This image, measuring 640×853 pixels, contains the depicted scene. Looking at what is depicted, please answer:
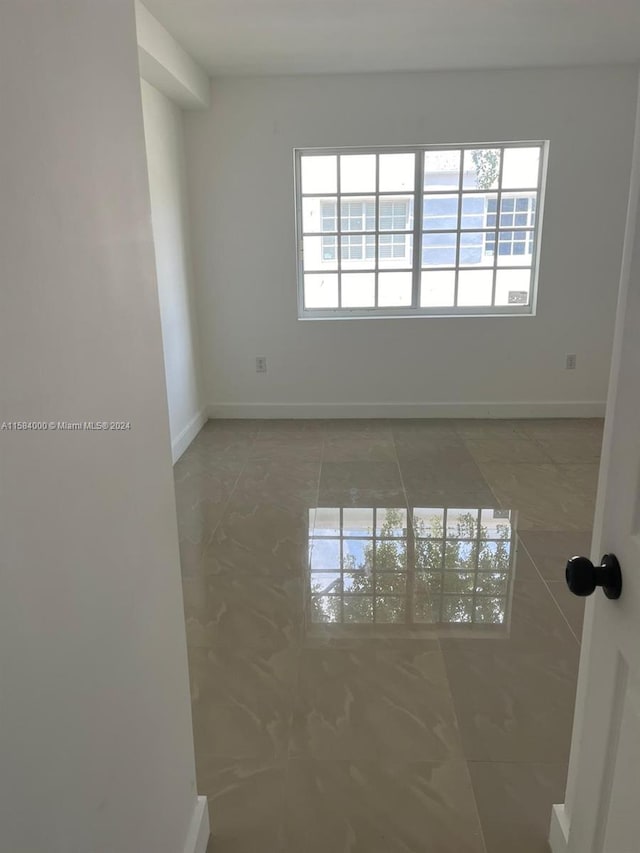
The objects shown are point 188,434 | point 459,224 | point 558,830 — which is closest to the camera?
point 558,830

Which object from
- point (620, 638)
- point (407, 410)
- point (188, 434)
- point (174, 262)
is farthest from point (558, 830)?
point (174, 262)

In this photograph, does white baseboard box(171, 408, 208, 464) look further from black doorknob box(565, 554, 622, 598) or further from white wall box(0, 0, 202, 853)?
black doorknob box(565, 554, 622, 598)

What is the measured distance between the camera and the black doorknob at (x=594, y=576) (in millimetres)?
837

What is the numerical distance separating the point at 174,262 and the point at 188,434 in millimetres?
1247

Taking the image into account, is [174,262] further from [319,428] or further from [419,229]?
[419,229]

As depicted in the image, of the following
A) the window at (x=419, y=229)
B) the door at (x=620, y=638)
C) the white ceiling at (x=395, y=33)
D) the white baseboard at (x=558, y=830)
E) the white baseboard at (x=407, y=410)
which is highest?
the white ceiling at (x=395, y=33)

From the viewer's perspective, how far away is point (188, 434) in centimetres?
442

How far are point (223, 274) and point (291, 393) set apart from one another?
3.60ft

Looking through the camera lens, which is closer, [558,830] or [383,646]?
[558,830]

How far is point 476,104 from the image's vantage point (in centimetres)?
427

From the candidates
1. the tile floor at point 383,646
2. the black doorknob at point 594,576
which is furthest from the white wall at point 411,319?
the black doorknob at point 594,576

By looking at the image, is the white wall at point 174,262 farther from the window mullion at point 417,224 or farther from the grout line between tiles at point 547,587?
the grout line between tiles at point 547,587

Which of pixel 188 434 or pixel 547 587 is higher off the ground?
pixel 188 434

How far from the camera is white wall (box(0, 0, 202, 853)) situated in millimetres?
633
